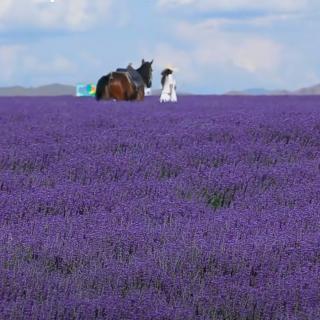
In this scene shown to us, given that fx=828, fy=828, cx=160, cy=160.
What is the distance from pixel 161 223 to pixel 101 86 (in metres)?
15.5

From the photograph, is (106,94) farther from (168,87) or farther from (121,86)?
(168,87)

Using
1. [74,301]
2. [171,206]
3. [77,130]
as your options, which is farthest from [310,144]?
[74,301]

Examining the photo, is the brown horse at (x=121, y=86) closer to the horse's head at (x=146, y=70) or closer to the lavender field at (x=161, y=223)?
the horse's head at (x=146, y=70)

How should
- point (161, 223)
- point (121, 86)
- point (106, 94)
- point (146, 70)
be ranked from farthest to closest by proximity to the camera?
point (146, 70) → point (106, 94) → point (121, 86) → point (161, 223)

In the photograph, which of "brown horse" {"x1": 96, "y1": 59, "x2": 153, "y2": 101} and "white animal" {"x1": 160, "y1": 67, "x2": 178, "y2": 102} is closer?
"brown horse" {"x1": 96, "y1": 59, "x2": 153, "y2": 101}

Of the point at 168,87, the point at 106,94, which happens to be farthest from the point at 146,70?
the point at 106,94

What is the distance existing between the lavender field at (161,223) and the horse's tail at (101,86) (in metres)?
11.6


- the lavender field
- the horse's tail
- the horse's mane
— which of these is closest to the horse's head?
the horse's mane

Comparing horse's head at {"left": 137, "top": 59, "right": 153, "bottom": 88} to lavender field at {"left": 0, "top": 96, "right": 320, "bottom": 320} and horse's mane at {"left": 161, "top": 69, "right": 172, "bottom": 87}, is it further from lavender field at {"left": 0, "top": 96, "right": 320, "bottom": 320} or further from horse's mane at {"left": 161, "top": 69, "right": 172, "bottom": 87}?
lavender field at {"left": 0, "top": 96, "right": 320, "bottom": 320}

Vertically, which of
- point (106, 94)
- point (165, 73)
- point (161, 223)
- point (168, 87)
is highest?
point (165, 73)

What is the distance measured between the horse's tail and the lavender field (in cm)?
1163

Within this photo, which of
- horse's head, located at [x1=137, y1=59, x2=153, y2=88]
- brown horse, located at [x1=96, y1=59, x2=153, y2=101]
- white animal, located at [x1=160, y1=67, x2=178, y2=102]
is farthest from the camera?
horse's head, located at [x1=137, y1=59, x2=153, y2=88]

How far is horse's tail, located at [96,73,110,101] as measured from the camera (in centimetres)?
1984

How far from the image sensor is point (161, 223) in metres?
4.71
